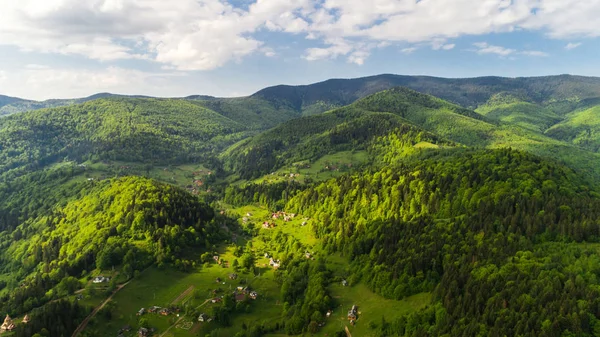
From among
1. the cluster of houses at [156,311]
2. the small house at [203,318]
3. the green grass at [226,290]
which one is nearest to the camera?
the green grass at [226,290]

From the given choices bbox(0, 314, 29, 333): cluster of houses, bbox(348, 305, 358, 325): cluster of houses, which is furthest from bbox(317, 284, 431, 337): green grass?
bbox(0, 314, 29, 333): cluster of houses

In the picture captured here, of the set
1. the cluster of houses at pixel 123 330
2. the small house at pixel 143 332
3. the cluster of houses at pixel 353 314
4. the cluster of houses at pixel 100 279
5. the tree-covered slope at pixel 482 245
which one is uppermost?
the tree-covered slope at pixel 482 245

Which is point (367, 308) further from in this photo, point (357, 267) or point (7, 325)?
point (7, 325)

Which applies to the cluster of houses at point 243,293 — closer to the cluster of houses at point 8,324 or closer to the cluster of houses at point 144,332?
the cluster of houses at point 144,332

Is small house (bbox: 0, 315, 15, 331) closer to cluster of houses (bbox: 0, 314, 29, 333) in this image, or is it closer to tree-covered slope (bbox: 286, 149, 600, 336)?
cluster of houses (bbox: 0, 314, 29, 333)

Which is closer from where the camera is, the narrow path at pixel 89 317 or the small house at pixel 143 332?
the narrow path at pixel 89 317

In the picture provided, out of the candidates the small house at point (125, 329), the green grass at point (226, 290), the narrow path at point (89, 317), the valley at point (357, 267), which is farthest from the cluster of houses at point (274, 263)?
the small house at point (125, 329)

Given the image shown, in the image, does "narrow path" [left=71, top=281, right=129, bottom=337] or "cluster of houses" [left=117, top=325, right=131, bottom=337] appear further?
"cluster of houses" [left=117, top=325, right=131, bottom=337]

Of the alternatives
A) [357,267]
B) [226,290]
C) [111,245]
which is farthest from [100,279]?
[357,267]

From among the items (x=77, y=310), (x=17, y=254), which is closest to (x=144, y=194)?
(x=17, y=254)

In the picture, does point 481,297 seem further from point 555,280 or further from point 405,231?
point 405,231
